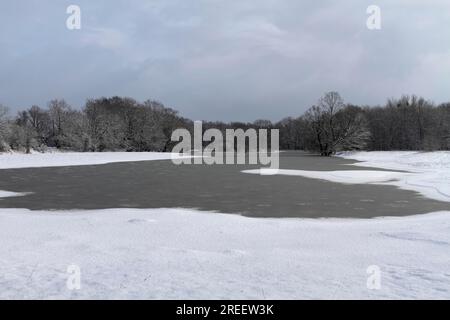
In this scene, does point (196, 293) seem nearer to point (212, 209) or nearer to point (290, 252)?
point (290, 252)

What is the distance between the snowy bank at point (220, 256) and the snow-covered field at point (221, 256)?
0.02 m

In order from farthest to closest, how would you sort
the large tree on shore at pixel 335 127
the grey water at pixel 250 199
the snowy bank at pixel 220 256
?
1. the large tree on shore at pixel 335 127
2. the grey water at pixel 250 199
3. the snowy bank at pixel 220 256

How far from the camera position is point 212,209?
1117 cm

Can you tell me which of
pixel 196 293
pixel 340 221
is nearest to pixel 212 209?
pixel 340 221

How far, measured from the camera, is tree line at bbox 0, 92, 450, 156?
64.3m

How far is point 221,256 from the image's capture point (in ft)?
19.4

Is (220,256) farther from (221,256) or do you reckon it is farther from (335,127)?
(335,127)

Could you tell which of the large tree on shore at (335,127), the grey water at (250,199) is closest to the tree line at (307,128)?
the large tree on shore at (335,127)

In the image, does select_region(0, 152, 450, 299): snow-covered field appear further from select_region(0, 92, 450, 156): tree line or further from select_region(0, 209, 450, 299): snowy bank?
select_region(0, 92, 450, 156): tree line

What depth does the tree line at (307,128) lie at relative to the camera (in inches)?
2532

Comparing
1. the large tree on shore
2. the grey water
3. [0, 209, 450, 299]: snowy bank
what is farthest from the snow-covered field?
the large tree on shore

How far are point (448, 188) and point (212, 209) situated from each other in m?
10.3

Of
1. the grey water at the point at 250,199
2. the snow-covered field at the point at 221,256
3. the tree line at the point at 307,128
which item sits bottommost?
the grey water at the point at 250,199

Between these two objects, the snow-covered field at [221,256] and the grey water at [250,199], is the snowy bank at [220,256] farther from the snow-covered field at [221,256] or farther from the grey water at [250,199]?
the grey water at [250,199]
